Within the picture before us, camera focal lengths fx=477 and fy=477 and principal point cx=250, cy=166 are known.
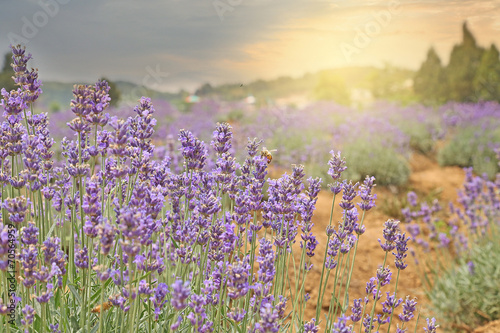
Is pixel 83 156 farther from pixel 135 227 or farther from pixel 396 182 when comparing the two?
pixel 396 182

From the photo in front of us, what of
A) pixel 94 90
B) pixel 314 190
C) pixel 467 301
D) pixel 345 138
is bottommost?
pixel 467 301

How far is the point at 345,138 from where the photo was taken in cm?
1012

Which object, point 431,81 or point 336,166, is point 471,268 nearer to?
point 336,166

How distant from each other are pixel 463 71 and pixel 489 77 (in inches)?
55.8

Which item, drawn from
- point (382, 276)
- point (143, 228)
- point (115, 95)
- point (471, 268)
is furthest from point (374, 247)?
point (115, 95)

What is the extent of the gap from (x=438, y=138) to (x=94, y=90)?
1081 cm

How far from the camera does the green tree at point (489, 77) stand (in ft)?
50.9

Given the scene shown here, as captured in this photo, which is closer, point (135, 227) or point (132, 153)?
point (135, 227)

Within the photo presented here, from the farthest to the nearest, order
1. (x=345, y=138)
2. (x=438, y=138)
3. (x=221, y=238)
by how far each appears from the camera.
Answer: (x=438, y=138) < (x=345, y=138) < (x=221, y=238)

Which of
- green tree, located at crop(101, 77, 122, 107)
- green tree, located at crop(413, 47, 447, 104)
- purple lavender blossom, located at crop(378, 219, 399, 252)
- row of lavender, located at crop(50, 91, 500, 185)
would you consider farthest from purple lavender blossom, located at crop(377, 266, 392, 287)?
green tree, located at crop(413, 47, 447, 104)

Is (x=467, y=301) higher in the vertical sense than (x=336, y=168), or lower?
lower

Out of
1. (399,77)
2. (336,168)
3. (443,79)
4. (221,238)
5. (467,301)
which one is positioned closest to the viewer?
(221,238)

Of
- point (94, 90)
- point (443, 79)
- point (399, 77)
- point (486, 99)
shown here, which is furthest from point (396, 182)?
point (399, 77)

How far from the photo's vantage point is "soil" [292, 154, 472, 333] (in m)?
4.35
